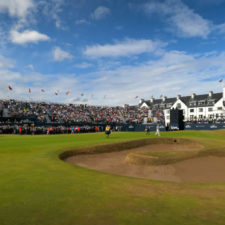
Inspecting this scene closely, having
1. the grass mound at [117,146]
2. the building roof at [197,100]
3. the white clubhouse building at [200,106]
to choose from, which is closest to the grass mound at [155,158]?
the grass mound at [117,146]

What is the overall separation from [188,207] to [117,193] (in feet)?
6.28

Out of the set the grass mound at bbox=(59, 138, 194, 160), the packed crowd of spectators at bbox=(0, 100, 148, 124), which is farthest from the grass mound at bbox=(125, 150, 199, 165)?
the packed crowd of spectators at bbox=(0, 100, 148, 124)

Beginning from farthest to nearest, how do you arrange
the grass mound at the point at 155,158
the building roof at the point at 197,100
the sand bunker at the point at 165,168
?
the building roof at the point at 197,100 < the grass mound at the point at 155,158 < the sand bunker at the point at 165,168

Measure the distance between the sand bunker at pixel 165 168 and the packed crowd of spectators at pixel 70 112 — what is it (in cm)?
3891

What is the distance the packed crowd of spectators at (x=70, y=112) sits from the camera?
51688 millimetres

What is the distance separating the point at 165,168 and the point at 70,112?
51.6m

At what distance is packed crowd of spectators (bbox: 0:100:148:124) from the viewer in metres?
51.7

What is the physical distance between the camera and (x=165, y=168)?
12.3 m

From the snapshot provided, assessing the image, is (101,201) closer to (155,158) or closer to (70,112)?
(155,158)

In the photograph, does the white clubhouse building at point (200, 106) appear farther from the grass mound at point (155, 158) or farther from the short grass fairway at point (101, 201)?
the short grass fairway at point (101, 201)

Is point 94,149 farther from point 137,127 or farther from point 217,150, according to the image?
point 137,127

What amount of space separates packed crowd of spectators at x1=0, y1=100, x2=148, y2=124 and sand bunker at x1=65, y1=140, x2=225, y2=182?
128ft

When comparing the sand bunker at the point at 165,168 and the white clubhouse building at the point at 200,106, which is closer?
the sand bunker at the point at 165,168

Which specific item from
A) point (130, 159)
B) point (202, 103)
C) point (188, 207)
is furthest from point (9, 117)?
point (202, 103)
